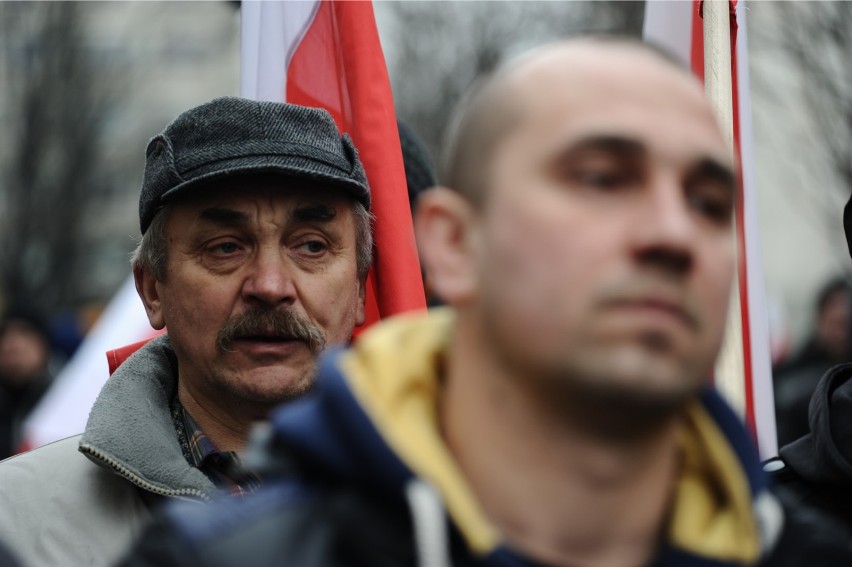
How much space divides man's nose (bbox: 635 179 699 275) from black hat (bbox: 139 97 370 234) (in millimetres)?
1611

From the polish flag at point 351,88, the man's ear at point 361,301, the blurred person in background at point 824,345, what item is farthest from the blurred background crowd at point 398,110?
the man's ear at point 361,301

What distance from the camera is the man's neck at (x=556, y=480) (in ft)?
6.31

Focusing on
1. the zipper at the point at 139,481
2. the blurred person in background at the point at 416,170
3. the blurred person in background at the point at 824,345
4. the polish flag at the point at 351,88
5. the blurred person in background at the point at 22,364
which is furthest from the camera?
the blurred person in background at the point at 22,364

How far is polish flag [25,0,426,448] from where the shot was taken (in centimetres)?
403

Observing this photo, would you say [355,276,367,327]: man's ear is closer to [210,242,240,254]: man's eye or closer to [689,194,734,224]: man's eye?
[210,242,240,254]: man's eye

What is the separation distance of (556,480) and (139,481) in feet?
4.85

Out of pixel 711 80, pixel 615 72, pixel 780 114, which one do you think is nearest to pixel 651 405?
pixel 615 72

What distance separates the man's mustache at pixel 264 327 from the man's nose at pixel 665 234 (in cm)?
159

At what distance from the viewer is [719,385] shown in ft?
11.5

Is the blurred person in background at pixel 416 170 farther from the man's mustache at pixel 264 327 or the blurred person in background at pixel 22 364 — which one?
the blurred person in background at pixel 22 364

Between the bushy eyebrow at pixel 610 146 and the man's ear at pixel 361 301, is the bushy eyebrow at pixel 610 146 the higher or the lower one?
the higher one

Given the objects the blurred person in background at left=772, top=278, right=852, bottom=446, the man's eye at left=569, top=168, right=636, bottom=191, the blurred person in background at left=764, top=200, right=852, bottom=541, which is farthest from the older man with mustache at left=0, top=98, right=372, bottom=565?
the blurred person in background at left=772, top=278, right=852, bottom=446

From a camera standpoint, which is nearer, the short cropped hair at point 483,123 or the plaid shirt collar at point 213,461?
the short cropped hair at point 483,123

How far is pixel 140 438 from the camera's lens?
3.23 meters
